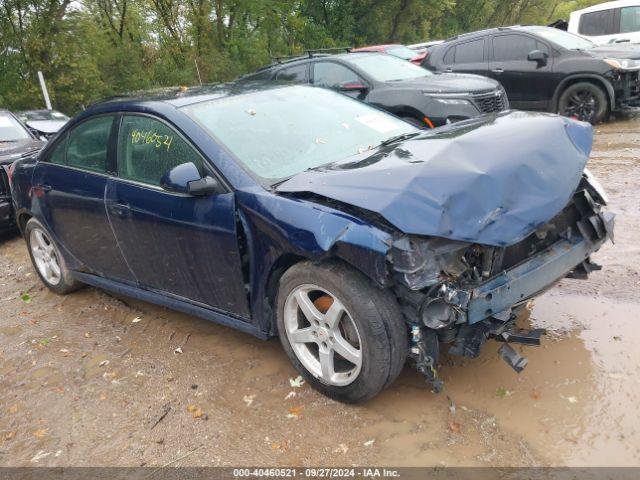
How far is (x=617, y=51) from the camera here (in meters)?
9.79

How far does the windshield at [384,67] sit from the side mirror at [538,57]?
7.18ft

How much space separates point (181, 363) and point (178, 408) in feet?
1.73

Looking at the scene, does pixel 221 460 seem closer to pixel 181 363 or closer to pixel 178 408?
pixel 178 408

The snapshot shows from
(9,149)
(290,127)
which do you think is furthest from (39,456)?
(9,149)

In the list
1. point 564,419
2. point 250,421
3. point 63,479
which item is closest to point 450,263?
point 564,419

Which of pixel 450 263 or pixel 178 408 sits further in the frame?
pixel 178 408

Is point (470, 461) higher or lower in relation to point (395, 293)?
lower

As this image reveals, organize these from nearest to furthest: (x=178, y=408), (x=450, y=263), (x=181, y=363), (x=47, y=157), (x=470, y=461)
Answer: (x=470, y=461) < (x=450, y=263) < (x=178, y=408) < (x=181, y=363) < (x=47, y=157)

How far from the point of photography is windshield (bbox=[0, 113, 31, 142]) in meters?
8.33

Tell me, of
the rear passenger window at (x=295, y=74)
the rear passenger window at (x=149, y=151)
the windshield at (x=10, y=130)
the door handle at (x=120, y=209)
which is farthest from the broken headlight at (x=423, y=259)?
the windshield at (x=10, y=130)

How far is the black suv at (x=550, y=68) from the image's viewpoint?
9.41 meters

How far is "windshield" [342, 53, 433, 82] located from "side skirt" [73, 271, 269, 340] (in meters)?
5.09

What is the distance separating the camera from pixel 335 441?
2941 millimetres

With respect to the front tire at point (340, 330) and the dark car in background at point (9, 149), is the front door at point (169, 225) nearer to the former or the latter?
the front tire at point (340, 330)
